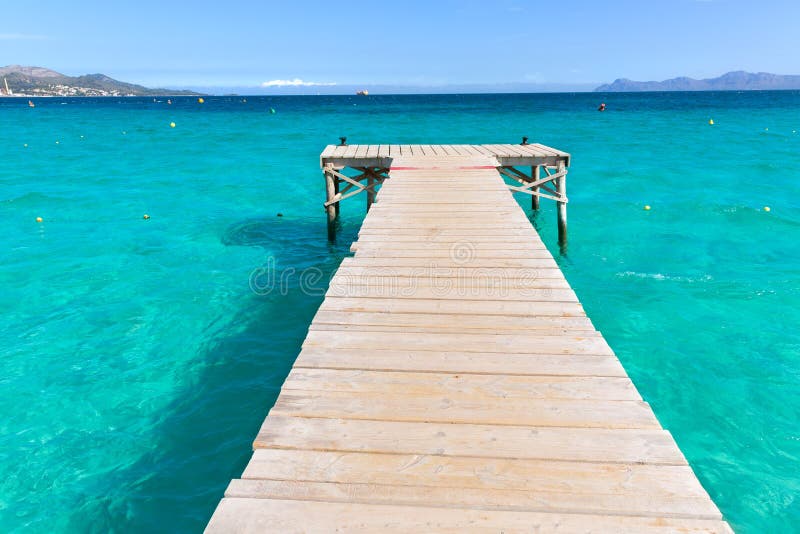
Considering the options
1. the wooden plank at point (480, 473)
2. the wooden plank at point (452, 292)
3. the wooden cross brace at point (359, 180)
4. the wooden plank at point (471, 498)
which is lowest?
the wooden plank at point (471, 498)

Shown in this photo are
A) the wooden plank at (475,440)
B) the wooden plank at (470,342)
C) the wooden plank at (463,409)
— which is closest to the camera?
the wooden plank at (475,440)

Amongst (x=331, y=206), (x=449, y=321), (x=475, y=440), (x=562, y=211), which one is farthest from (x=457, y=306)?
(x=562, y=211)

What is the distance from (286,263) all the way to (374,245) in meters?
5.71

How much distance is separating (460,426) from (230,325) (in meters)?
6.31

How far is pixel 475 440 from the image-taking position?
2730 mm

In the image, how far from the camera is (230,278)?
1032 cm

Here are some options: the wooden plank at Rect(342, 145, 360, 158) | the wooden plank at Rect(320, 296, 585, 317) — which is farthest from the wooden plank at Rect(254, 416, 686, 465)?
the wooden plank at Rect(342, 145, 360, 158)

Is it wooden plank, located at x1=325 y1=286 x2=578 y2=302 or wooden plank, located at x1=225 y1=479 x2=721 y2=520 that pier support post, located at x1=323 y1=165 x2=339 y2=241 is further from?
wooden plank, located at x1=225 y1=479 x2=721 y2=520

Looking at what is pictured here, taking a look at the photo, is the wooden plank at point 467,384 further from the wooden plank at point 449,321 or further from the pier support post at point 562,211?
the pier support post at point 562,211

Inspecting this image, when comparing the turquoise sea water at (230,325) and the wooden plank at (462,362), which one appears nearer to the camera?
the wooden plank at (462,362)

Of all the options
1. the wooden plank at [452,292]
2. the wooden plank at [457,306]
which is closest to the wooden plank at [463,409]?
the wooden plank at [457,306]

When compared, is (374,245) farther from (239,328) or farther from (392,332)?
(239,328)

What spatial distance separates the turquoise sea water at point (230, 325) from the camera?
204 inches

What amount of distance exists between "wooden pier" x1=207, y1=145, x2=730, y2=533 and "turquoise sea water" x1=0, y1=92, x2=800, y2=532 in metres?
2.72
